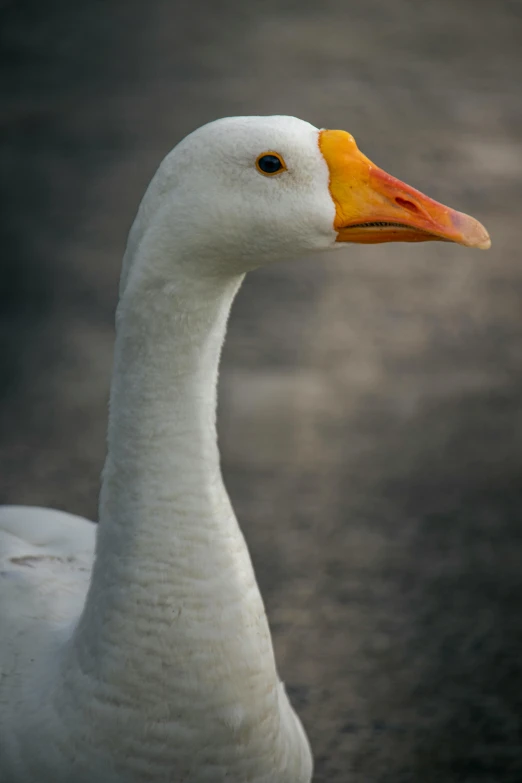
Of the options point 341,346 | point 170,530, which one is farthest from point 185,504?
point 341,346

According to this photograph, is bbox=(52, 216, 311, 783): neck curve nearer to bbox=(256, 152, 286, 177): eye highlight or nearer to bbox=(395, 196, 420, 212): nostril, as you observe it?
bbox=(256, 152, 286, 177): eye highlight

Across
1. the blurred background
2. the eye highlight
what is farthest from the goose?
the blurred background

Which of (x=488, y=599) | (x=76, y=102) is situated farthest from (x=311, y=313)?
(x=76, y=102)

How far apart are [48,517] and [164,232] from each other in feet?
4.38

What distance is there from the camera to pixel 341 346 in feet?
16.9

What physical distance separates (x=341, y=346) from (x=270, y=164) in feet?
10.6

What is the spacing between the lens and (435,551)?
403 cm

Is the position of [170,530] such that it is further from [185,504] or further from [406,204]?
[406,204]

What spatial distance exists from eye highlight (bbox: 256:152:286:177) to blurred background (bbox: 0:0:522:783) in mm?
1867

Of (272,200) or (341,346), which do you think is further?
(341,346)

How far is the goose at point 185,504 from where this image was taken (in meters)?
1.97

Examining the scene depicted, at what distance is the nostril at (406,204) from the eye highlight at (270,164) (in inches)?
→ 8.5

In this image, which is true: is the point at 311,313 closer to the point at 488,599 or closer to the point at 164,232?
the point at 488,599

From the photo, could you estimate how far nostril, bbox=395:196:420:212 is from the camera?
6.61 feet
